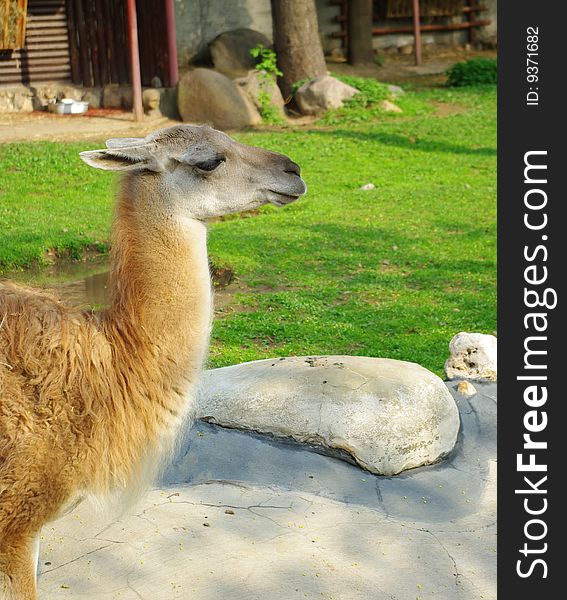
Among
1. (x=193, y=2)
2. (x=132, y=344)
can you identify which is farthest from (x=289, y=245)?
(x=193, y=2)

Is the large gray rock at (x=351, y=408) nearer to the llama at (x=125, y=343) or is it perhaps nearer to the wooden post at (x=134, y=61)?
the llama at (x=125, y=343)

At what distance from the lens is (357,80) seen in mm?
18391

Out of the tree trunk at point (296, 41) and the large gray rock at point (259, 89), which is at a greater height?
the tree trunk at point (296, 41)

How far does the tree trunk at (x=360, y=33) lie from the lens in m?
22.6

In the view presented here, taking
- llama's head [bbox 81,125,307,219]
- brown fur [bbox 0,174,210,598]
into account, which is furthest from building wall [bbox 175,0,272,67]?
brown fur [bbox 0,174,210,598]

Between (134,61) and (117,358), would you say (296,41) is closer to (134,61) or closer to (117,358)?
(134,61)

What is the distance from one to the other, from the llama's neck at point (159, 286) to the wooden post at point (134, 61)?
490 inches

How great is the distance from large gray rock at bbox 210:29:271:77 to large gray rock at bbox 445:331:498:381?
1431cm

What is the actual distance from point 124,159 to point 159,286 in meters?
0.53

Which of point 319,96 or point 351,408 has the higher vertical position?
point 319,96

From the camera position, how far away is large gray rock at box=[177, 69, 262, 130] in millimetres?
16172

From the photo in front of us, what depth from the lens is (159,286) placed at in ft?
12.9

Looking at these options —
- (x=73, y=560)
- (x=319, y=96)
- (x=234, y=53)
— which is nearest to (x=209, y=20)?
(x=234, y=53)

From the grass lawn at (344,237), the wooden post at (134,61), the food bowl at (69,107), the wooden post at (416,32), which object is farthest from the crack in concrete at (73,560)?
the wooden post at (416,32)
